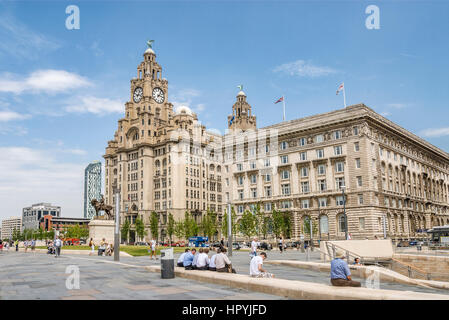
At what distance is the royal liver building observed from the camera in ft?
223

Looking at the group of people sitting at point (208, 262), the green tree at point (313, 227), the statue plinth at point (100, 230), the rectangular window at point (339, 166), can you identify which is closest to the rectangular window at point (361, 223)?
the green tree at point (313, 227)

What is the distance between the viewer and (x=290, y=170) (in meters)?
76.3

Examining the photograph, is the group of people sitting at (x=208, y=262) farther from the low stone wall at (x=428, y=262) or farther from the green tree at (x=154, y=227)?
the green tree at (x=154, y=227)

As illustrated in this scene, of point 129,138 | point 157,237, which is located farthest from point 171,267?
point 129,138

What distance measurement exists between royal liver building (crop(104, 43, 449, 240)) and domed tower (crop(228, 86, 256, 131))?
43.7 ft

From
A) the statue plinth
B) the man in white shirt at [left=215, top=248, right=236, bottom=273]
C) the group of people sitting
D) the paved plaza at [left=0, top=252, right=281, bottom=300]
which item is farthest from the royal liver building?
the paved plaza at [left=0, top=252, right=281, bottom=300]

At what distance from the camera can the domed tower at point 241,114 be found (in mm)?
131125

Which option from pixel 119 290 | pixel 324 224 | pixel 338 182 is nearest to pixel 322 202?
pixel 324 224

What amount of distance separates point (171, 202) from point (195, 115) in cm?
3551

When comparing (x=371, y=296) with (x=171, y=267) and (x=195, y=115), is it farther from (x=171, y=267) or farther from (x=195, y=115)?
(x=195, y=115)

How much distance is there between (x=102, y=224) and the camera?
177ft

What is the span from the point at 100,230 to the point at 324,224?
1556 inches

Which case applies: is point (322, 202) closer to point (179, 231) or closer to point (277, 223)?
point (277, 223)

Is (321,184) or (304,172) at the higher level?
(304,172)
